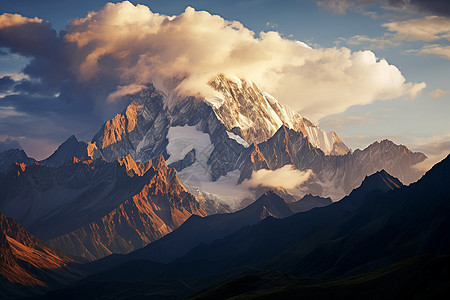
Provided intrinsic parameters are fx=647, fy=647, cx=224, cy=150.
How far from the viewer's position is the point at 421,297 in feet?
651

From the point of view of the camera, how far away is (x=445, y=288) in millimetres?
195875

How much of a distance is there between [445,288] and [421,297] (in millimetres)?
7731
